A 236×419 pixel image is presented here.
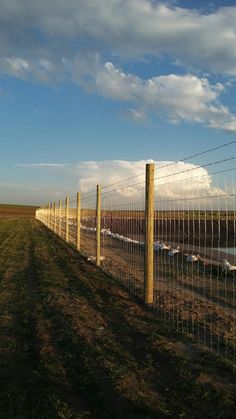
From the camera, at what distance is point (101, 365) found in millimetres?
5191

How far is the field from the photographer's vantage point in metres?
4.16

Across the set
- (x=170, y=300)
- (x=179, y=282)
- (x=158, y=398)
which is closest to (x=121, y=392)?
(x=158, y=398)

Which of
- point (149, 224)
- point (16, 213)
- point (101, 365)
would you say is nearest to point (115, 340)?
point (101, 365)

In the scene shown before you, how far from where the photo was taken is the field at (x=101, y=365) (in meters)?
4.16

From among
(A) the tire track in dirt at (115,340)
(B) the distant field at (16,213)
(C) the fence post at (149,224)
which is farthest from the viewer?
(B) the distant field at (16,213)

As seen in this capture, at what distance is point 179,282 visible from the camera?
37.3ft

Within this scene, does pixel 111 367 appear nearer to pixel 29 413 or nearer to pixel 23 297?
pixel 29 413

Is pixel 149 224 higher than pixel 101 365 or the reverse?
higher

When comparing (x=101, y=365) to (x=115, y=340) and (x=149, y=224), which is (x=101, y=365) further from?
(x=149, y=224)

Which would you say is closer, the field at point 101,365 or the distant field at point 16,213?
the field at point 101,365

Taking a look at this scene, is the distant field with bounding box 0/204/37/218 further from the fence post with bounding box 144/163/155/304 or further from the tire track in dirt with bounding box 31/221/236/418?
the fence post with bounding box 144/163/155/304

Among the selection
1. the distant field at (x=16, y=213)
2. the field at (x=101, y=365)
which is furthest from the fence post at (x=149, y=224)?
the distant field at (x=16, y=213)

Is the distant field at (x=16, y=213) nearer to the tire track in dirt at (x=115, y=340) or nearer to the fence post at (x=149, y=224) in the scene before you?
the tire track in dirt at (x=115, y=340)

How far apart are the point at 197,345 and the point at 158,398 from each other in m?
1.84
